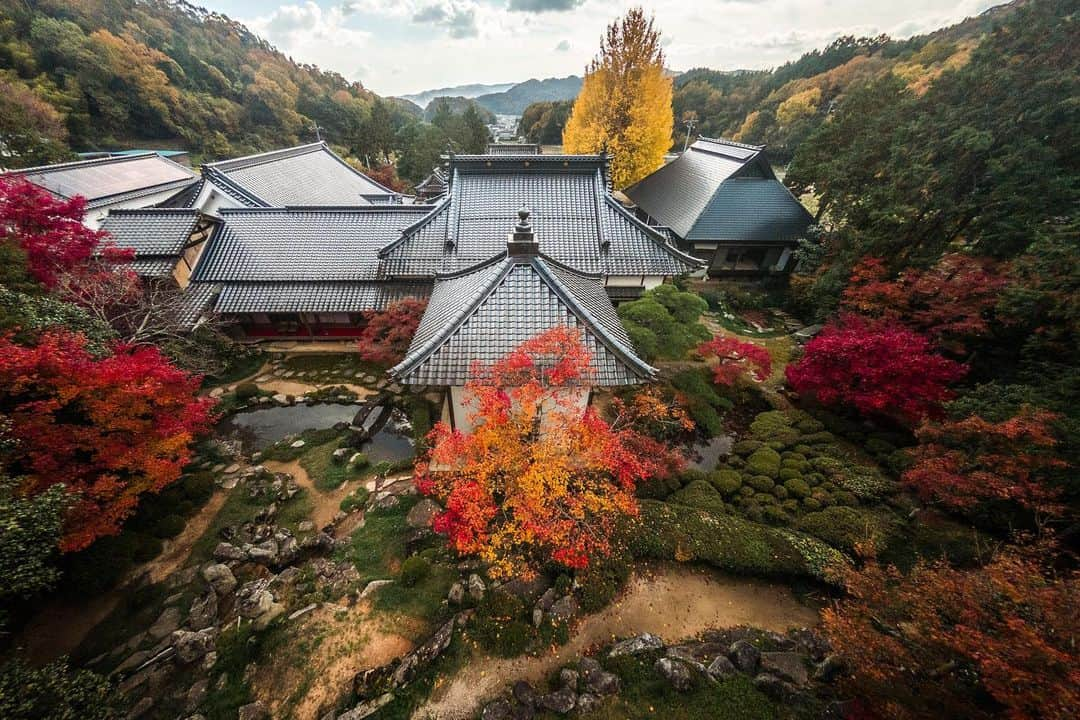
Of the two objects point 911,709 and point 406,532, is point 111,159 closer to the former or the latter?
point 406,532

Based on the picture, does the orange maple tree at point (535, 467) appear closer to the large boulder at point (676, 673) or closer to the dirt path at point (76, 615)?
the large boulder at point (676, 673)

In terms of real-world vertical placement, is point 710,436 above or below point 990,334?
below

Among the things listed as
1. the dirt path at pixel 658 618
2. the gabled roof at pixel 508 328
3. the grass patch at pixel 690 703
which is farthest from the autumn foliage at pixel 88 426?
the grass patch at pixel 690 703

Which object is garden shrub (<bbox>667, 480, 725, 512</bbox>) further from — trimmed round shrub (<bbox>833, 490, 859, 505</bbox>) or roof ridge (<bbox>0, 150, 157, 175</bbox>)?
roof ridge (<bbox>0, 150, 157, 175</bbox>)

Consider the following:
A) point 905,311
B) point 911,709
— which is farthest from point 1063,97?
point 911,709

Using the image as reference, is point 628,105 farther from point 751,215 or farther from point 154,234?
point 154,234

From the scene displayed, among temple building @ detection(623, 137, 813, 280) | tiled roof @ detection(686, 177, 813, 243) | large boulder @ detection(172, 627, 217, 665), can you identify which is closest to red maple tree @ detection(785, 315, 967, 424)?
tiled roof @ detection(686, 177, 813, 243)
